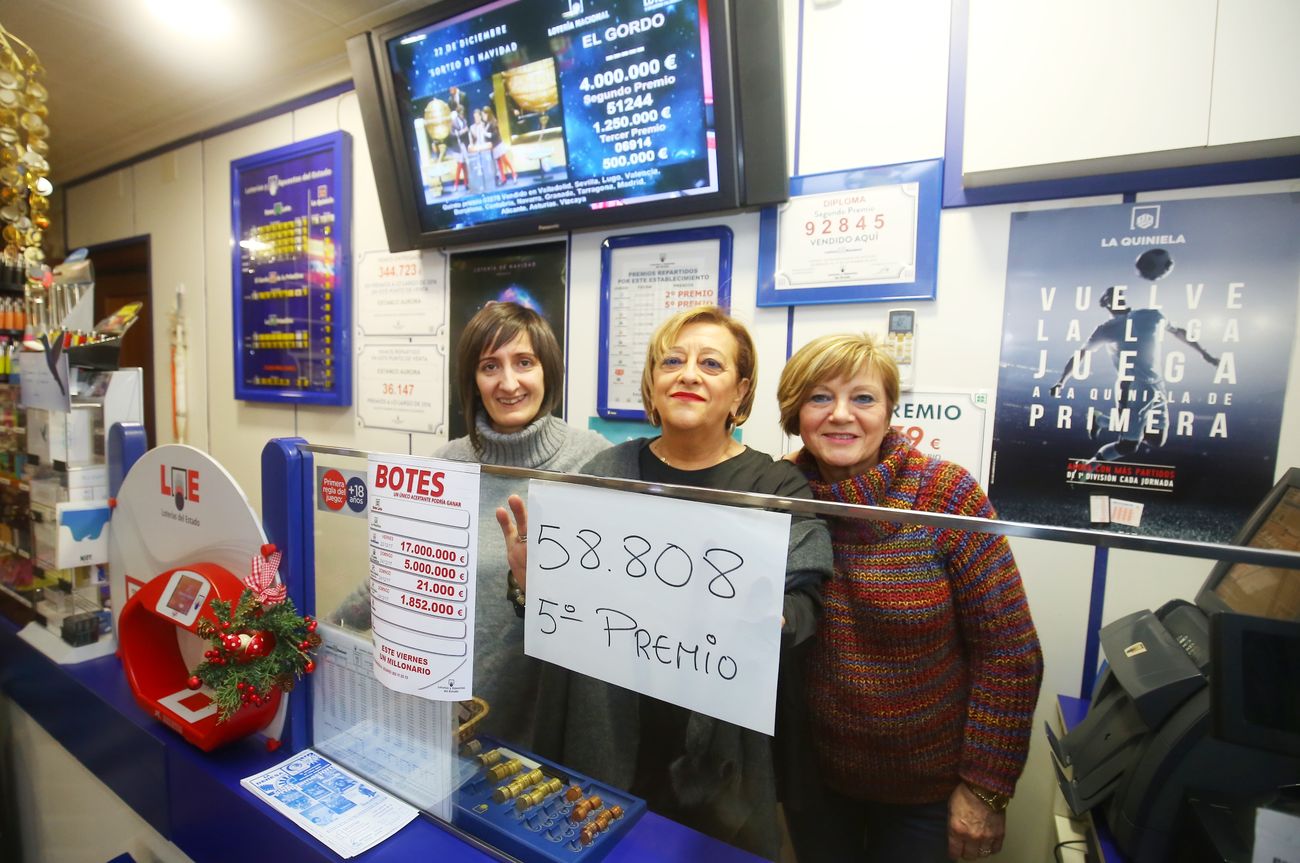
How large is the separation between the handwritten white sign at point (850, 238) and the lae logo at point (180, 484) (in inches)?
56.5

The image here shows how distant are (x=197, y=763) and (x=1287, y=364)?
208 centimetres

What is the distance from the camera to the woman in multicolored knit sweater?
2.49 feet

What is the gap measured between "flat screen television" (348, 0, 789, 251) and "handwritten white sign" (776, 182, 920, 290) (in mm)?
119

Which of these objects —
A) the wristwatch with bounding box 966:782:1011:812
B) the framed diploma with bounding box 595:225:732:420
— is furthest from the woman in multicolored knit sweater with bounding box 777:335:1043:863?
the framed diploma with bounding box 595:225:732:420

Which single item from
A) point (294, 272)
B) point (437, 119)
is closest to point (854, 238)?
point (437, 119)

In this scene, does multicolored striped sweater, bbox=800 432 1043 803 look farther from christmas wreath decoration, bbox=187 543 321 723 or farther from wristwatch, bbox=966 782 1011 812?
christmas wreath decoration, bbox=187 543 321 723

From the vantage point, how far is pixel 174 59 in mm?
2430

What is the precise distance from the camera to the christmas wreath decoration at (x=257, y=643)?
728 mm

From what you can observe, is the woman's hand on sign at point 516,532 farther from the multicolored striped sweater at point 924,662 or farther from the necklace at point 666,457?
the necklace at point 666,457

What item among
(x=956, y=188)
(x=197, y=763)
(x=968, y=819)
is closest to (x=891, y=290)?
(x=956, y=188)

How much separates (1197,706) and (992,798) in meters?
0.32

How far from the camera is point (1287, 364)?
1.19 metres

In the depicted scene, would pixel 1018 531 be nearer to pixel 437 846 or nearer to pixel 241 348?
pixel 437 846

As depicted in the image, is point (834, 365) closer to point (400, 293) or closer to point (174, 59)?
point (400, 293)
